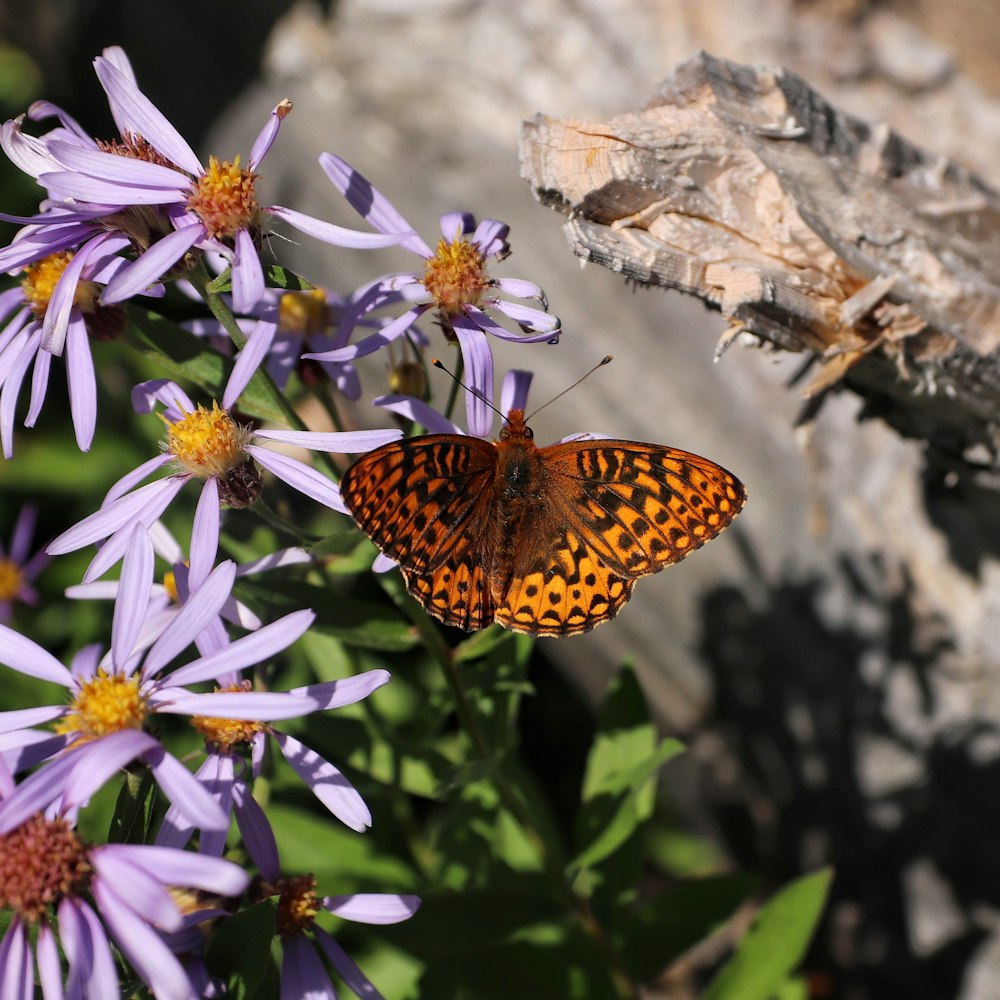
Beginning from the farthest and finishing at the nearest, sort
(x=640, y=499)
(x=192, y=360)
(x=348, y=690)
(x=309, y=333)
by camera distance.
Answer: (x=309, y=333) < (x=640, y=499) < (x=192, y=360) < (x=348, y=690)

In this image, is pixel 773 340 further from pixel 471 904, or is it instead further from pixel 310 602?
pixel 471 904

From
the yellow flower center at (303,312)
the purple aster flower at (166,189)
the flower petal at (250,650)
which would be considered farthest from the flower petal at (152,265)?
the flower petal at (250,650)

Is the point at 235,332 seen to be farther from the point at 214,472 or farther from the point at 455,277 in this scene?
the point at 455,277

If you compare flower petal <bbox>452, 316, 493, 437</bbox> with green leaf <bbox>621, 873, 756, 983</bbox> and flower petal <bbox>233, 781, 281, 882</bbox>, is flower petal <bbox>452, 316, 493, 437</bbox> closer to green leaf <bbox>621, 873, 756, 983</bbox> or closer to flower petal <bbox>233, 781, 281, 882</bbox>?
flower petal <bbox>233, 781, 281, 882</bbox>

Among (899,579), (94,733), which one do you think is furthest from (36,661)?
(899,579)

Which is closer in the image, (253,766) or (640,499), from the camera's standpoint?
(253,766)

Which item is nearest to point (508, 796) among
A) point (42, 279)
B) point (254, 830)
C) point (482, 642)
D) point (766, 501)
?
point (482, 642)
